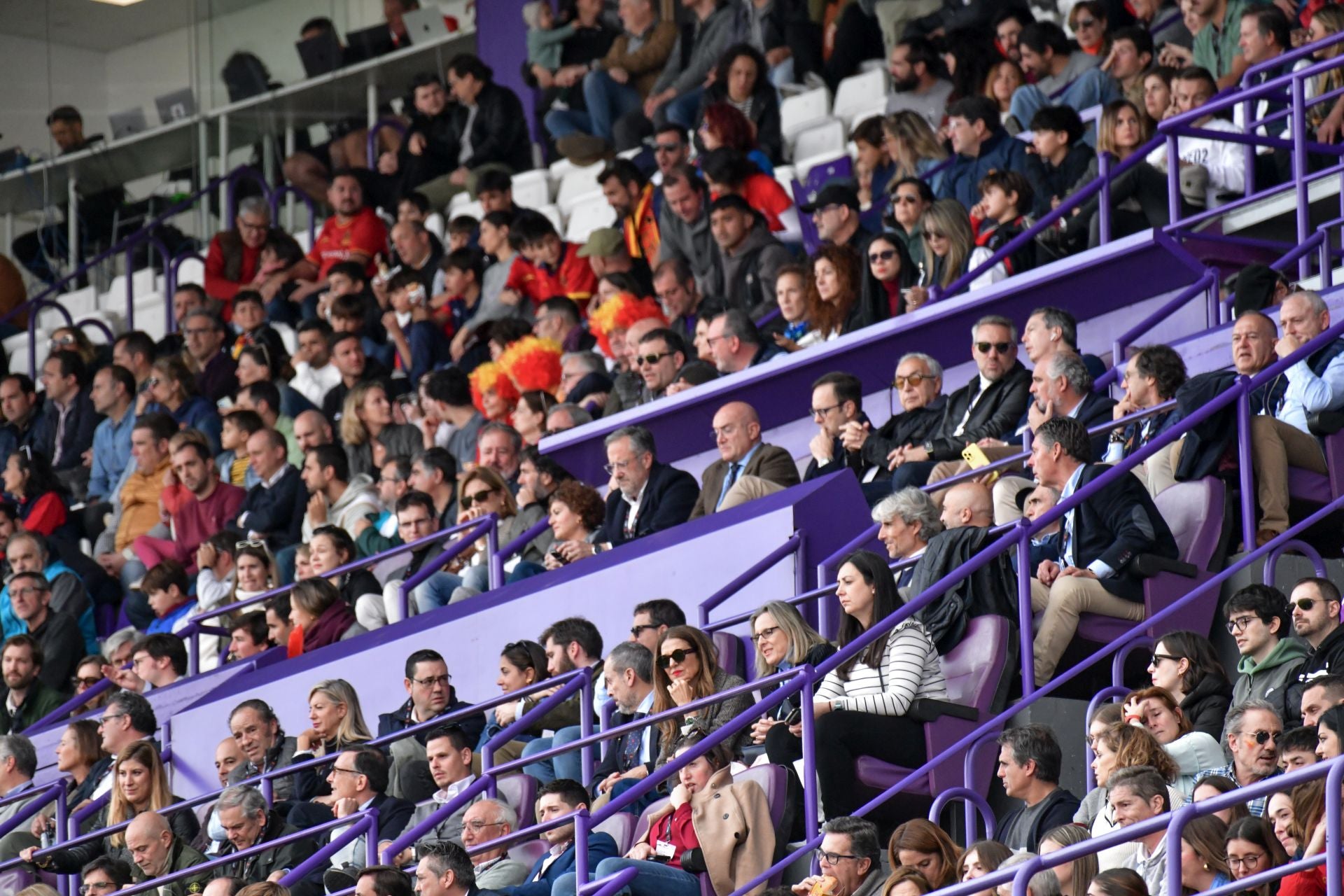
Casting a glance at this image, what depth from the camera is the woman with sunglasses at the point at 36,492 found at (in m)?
15.6

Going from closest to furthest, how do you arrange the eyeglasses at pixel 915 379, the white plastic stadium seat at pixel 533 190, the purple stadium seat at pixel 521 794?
the purple stadium seat at pixel 521 794 → the eyeglasses at pixel 915 379 → the white plastic stadium seat at pixel 533 190

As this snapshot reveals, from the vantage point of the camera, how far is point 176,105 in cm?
2017

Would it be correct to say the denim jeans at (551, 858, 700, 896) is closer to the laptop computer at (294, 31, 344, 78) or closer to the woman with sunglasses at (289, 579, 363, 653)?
the woman with sunglasses at (289, 579, 363, 653)

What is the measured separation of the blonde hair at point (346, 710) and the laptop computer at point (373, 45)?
9.65 metres

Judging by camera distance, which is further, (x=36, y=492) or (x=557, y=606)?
(x=36, y=492)

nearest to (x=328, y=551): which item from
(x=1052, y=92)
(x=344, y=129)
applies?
(x=1052, y=92)

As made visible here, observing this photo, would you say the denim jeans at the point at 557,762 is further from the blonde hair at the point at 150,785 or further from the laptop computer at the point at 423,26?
the laptop computer at the point at 423,26

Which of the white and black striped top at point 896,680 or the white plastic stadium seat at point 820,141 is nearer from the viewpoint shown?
the white and black striped top at point 896,680

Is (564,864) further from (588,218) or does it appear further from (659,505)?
(588,218)

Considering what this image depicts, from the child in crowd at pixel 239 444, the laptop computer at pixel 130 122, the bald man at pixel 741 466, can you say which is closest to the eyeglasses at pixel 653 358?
the bald man at pixel 741 466

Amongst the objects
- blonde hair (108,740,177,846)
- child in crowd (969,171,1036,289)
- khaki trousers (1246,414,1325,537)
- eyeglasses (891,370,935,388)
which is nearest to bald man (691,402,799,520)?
eyeglasses (891,370,935,388)

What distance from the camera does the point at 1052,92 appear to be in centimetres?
1451

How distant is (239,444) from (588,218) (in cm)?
321

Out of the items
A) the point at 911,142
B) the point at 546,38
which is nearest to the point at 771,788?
the point at 911,142
